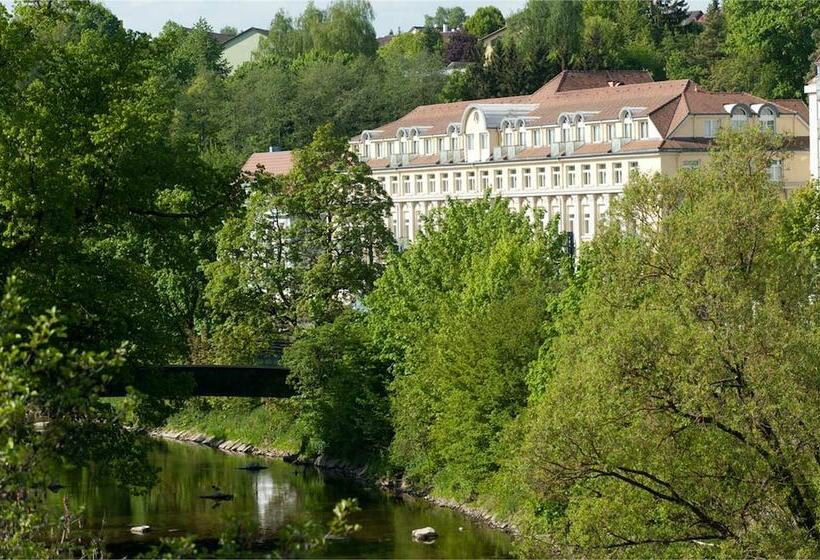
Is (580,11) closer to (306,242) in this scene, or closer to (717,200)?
(306,242)

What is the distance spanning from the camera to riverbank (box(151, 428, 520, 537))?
4062 centimetres

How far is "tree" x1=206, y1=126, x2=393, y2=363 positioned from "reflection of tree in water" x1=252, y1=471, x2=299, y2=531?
5.92 m

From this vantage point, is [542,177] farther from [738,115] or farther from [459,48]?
[459,48]

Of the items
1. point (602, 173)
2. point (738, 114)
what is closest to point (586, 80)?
point (602, 173)

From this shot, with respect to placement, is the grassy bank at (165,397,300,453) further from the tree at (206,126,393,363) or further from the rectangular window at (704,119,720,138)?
the rectangular window at (704,119,720,138)

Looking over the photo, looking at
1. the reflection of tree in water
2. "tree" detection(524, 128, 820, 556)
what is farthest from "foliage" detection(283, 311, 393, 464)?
"tree" detection(524, 128, 820, 556)

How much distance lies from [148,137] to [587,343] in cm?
800

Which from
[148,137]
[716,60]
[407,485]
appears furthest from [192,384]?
[716,60]

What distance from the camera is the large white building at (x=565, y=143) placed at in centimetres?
7225

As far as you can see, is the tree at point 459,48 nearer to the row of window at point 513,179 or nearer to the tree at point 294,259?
the row of window at point 513,179

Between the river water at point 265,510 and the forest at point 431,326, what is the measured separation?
1.28 m

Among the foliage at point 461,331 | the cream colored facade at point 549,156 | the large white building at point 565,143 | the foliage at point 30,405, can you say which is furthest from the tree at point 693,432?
the large white building at point 565,143

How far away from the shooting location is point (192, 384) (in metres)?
29.2

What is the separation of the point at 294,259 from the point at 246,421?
5847 millimetres
